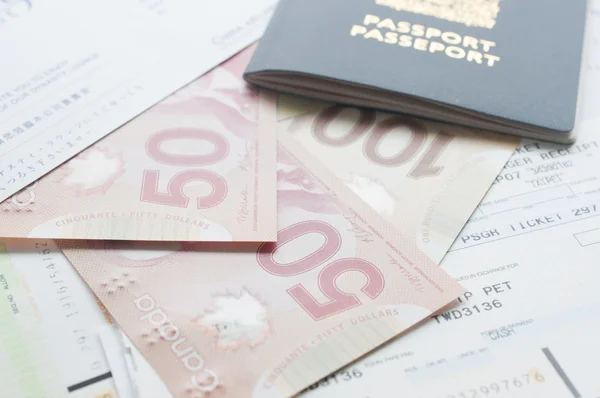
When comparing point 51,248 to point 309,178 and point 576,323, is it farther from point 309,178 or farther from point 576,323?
point 576,323

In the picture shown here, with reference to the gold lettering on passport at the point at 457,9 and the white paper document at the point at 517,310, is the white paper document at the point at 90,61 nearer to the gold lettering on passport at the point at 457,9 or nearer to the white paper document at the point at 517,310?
the gold lettering on passport at the point at 457,9

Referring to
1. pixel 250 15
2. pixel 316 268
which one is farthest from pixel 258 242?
pixel 250 15

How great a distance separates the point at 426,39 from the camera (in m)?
0.53

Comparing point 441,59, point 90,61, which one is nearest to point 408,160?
point 441,59

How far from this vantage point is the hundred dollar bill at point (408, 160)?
1.50 ft

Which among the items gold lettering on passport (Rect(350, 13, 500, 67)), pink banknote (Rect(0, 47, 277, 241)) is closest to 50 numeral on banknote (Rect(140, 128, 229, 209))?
pink banknote (Rect(0, 47, 277, 241))

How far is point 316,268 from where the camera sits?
0.43 meters

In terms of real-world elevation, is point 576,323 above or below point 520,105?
below

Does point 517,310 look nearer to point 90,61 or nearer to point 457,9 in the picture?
point 457,9

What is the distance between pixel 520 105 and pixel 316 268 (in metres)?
0.21

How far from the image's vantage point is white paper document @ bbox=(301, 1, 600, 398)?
38cm

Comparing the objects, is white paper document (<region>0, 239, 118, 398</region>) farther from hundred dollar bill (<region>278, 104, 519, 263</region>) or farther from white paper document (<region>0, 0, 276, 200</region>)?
hundred dollar bill (<region>278, 104, 519, 263</region>)

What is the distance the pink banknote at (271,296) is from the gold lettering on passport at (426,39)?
16 cm

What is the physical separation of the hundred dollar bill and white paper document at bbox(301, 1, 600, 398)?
0.01 m
